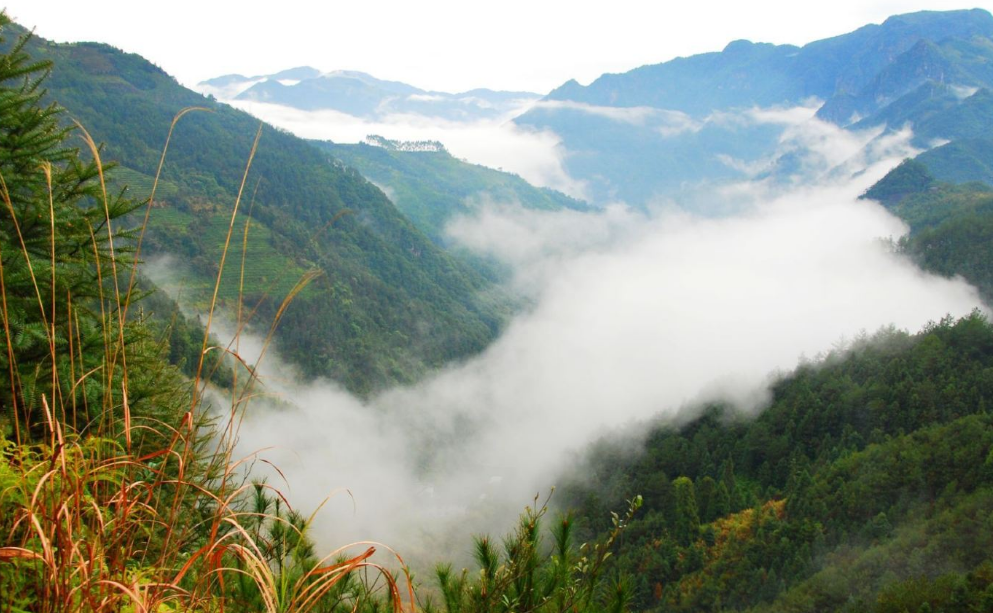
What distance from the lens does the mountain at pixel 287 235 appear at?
97.2m

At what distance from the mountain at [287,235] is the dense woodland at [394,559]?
3180 millimetres

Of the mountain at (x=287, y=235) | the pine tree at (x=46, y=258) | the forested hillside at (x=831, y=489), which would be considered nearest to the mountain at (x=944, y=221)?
the forested hillside at (x=831, y=489)

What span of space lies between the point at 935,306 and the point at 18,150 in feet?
471

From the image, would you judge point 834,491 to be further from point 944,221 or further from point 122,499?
point 944,221

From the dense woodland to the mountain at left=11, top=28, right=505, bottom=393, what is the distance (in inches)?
125

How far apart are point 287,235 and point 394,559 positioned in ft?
392

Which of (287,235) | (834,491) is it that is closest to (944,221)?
(834,491)

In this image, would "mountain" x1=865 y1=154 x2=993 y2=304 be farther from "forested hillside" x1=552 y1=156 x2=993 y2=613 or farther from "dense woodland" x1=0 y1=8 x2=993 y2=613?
"forested hillside" x1=552 y1=156 x2=993 y2=613

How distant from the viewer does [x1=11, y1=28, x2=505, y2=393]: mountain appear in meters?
97.2

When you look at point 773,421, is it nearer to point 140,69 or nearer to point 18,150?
point 18,150

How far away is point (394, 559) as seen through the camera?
2445mm

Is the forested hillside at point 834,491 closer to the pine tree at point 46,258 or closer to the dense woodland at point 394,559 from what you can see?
the dense woodland at point 394,559

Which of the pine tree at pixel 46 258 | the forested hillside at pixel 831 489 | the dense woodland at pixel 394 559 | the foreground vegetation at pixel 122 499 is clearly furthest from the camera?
the forested hillside at pixel 831 489

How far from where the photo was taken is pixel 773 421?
212ft
